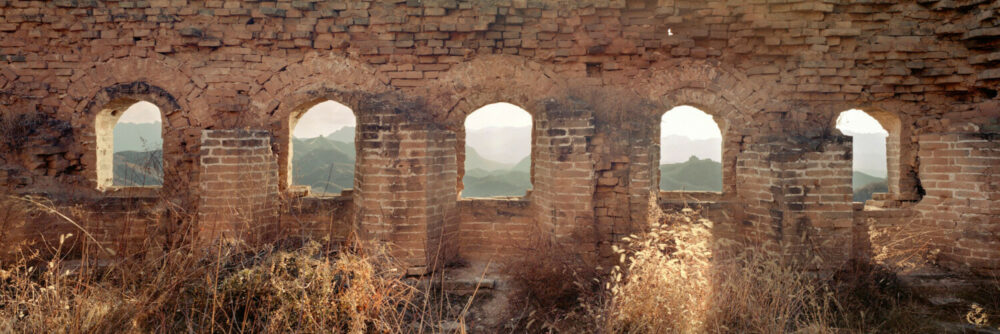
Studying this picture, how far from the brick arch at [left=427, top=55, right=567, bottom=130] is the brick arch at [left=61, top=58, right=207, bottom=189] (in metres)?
2.97

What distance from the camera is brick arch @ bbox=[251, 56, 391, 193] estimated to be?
5805 mm

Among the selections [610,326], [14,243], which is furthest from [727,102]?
[14,243]

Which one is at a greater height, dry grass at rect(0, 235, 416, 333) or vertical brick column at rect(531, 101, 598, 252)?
vertical brick column at rect(531, 101, 598, 252)

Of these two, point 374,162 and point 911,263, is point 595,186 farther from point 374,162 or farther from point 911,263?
point 911,263

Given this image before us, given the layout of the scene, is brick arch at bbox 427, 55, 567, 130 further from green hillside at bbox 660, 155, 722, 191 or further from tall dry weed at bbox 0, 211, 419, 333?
green hillside at bbox 660, 155, 722, 191

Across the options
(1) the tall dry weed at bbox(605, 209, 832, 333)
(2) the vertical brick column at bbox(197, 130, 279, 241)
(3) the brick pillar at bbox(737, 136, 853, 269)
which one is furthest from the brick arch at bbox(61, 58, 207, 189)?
(3) the brick pillar at bbox(737, 136, 853, 269)

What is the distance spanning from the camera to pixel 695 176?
59.7 ft

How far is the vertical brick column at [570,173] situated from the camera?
557 centimetres

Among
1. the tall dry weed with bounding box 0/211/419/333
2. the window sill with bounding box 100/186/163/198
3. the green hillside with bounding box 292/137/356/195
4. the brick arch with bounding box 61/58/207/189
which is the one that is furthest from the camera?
the green hillside with bounding box 292/137/356/195

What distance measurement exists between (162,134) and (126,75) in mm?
847

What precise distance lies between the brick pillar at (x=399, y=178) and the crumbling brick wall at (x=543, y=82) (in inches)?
1.5

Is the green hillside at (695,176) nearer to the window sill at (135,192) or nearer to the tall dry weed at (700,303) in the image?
the tall dry weed at (700,303)

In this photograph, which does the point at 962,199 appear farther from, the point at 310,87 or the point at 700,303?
the point at 310,87

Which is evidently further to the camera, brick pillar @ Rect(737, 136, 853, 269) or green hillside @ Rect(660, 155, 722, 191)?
green hillside @ Rect(660, 155, 722, 191)
